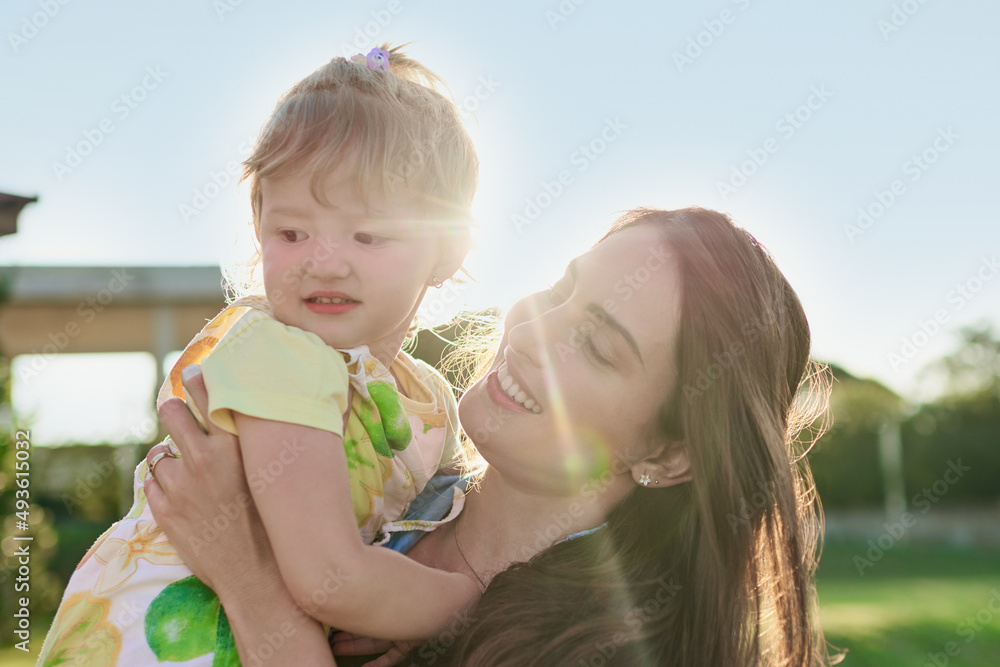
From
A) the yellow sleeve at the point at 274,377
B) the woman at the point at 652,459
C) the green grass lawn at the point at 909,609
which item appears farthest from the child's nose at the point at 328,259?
the green grass lawn at the point at 909,609

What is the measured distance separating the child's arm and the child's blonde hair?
0.54 metres

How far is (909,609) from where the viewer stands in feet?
44.7

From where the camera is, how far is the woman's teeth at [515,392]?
2.02 metres

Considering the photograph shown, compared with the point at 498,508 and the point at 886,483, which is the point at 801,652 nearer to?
the point at 498,508

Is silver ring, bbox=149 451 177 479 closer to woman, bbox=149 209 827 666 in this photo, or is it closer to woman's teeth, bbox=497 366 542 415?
woman, bbox=149 209 827 666

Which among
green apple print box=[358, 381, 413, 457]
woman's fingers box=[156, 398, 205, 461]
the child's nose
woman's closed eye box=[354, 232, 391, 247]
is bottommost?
woman's fingers box=[156, 398, 205, 461]

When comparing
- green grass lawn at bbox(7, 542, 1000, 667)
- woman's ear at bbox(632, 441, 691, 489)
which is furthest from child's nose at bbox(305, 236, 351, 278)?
green grass lawn at bbox(7, 542, 1000, 667)

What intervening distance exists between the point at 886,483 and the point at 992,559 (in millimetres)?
3666

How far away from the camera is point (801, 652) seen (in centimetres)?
209

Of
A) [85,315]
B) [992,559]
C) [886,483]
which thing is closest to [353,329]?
[85,315]

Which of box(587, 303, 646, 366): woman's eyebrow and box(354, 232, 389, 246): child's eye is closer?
box(354, 232, 389, 246): child's eye

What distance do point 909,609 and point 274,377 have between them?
14.6m

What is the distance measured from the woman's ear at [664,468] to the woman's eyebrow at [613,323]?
1.08ft

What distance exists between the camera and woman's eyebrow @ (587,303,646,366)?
6.61 ft
